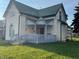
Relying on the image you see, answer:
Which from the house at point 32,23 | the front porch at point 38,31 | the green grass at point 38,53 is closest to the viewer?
the green grass at point 38,53

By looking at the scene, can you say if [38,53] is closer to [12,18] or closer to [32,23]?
[32,23]

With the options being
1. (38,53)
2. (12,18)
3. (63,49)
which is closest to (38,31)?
(12,18)

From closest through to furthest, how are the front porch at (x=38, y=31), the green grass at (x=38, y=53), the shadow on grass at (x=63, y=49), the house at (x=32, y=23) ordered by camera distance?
the green grass at (x=38, y=53)
the shadow on grass at (x=63, y=49)
the front porch at (x=38, y=31)
the house at (x=32, y=23)

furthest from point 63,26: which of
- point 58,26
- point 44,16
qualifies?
point 44,16

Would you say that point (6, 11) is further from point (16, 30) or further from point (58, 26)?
point (58, 26)

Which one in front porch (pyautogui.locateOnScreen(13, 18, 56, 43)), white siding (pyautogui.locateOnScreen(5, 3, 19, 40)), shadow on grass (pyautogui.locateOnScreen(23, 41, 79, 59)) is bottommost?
shadow on grass (pyautogui.locateOnScreen(23, 41, 79, 59))

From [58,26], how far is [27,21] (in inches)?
225

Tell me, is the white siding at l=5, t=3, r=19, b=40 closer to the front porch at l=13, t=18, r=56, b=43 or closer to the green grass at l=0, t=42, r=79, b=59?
the front porch at l=13, t=18, r=56, b=43

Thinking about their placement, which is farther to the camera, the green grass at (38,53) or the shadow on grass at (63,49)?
the shadow on grass at (63,49)

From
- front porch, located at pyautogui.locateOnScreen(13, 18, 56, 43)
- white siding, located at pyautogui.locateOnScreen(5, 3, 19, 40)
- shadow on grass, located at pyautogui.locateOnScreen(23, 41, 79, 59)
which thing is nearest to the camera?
shadow on grass, located at pyautogui.locateOnScreen(23, 41, 79, 59)

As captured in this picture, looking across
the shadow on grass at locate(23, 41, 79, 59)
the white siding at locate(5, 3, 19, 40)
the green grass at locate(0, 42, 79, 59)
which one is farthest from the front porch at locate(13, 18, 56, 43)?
the green grass at locate(0, 42, 79, 59)

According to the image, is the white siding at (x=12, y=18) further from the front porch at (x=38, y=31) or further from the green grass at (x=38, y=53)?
the green grass at (x=38, y=53)

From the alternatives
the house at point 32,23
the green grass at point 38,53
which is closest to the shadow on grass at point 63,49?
the green grass at point 38,53

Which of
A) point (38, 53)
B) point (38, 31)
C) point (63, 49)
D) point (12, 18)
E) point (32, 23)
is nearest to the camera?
point (38, 53)
